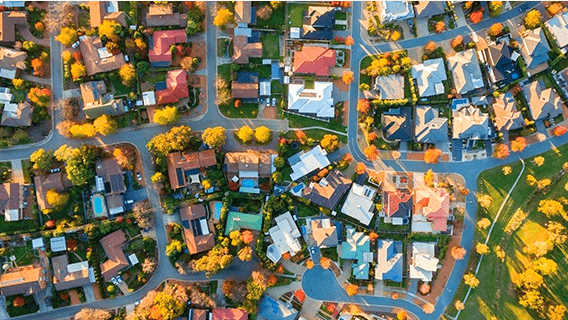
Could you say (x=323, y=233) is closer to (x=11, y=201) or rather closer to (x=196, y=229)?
(x=196, y=229)

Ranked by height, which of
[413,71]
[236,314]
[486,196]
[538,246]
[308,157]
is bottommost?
[236,314]

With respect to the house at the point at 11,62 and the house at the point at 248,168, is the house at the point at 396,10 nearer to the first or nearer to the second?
the house at the point at 248,168

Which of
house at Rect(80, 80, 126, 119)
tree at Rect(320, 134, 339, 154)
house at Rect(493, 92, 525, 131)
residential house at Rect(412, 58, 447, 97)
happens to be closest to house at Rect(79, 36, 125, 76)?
house at Rect(80, 80, 126, 119)

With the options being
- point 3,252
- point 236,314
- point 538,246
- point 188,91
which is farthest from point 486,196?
point 3,252

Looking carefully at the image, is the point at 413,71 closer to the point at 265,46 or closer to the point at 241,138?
the point at 265,46

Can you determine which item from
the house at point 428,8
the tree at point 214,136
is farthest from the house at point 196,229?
the house at point 428,8

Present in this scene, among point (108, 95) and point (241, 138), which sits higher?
point (108, 95)
